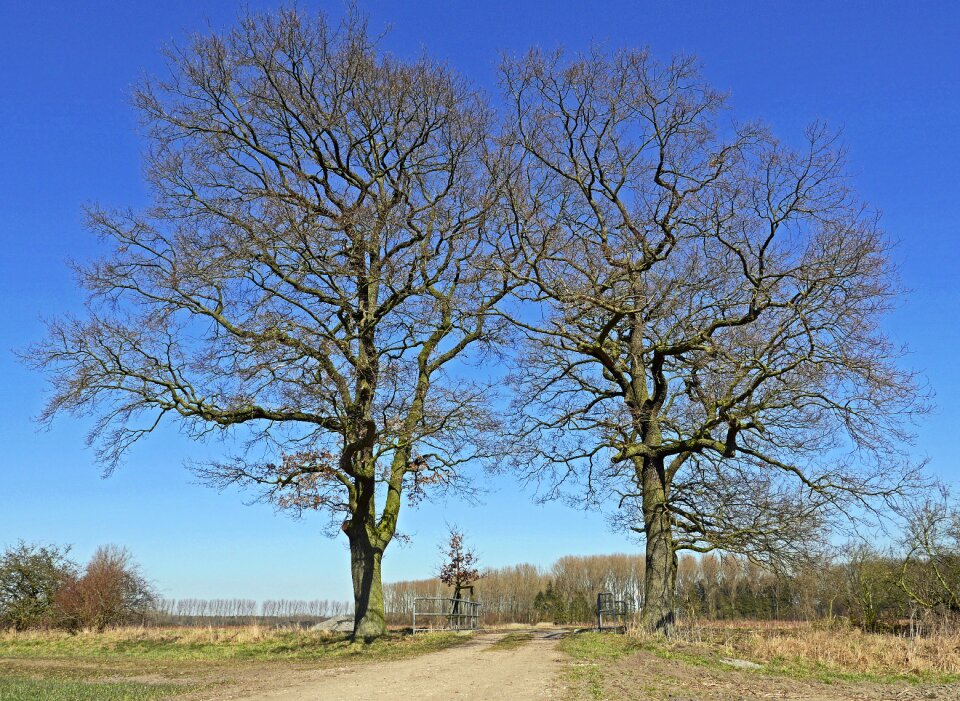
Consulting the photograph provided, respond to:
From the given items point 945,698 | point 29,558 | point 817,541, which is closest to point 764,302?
point 817,541

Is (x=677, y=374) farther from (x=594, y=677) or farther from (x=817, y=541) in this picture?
(x=594, y=677)

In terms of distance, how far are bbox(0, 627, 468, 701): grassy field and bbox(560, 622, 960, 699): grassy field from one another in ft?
15.6

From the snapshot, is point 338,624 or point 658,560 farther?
point 338,624

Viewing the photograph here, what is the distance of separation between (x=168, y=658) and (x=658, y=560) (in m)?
11.9

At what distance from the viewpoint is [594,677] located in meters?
11.7

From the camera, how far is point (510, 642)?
17.8m

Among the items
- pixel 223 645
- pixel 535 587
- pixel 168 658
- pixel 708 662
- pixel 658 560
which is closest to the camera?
pixel 708 662

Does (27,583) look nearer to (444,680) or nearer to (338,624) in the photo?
(338,624)

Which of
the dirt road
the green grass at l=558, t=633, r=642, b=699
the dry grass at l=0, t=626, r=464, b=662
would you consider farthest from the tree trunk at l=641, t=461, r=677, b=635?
the dry grass at l=0, t=626, r=464, b=662

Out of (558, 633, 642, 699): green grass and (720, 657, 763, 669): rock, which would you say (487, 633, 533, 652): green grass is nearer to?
(558, 633, 642, 699): green grass

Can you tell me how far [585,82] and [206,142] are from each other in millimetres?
10165

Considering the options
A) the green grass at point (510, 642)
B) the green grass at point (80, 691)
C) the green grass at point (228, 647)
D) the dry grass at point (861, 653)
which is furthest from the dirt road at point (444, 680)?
the dry grass at point (861, 653)

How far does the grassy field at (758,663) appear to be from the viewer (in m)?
11.4

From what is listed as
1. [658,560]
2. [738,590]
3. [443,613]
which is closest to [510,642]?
[658,560]
